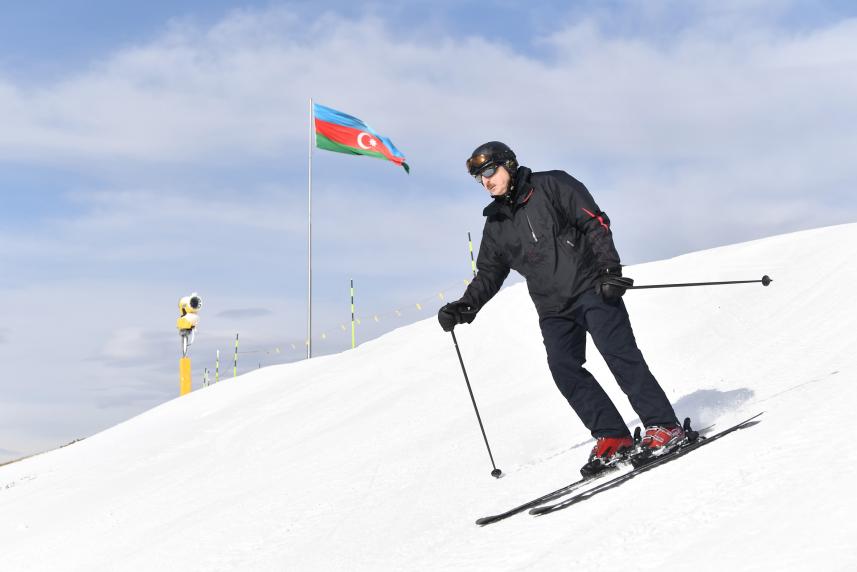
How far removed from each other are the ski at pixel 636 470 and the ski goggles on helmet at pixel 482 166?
1741 millimetres

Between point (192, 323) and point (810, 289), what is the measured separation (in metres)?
13.5

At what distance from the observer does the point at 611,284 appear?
4145mm

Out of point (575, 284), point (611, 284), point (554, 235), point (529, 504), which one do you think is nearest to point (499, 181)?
point (554, 235)

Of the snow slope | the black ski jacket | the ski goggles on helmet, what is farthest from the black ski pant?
the ski goggles on helmet

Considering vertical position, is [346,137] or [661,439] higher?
[346,137]

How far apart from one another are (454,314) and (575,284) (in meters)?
0.82

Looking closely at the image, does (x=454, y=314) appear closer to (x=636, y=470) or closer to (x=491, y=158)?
(x=491, y=158)

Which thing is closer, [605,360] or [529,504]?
[529,504]

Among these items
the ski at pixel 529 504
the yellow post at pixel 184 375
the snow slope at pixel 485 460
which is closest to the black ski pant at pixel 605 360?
the snow slope at pixel 485 460

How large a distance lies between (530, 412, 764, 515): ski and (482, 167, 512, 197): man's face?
5.32ft

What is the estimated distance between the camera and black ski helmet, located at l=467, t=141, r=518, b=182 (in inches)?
174

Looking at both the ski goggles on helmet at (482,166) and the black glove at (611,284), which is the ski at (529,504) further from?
the ski goggles on helmet at (482,166)

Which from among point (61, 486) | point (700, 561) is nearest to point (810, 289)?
point (700, 561)

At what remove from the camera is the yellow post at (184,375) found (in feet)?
57.2
